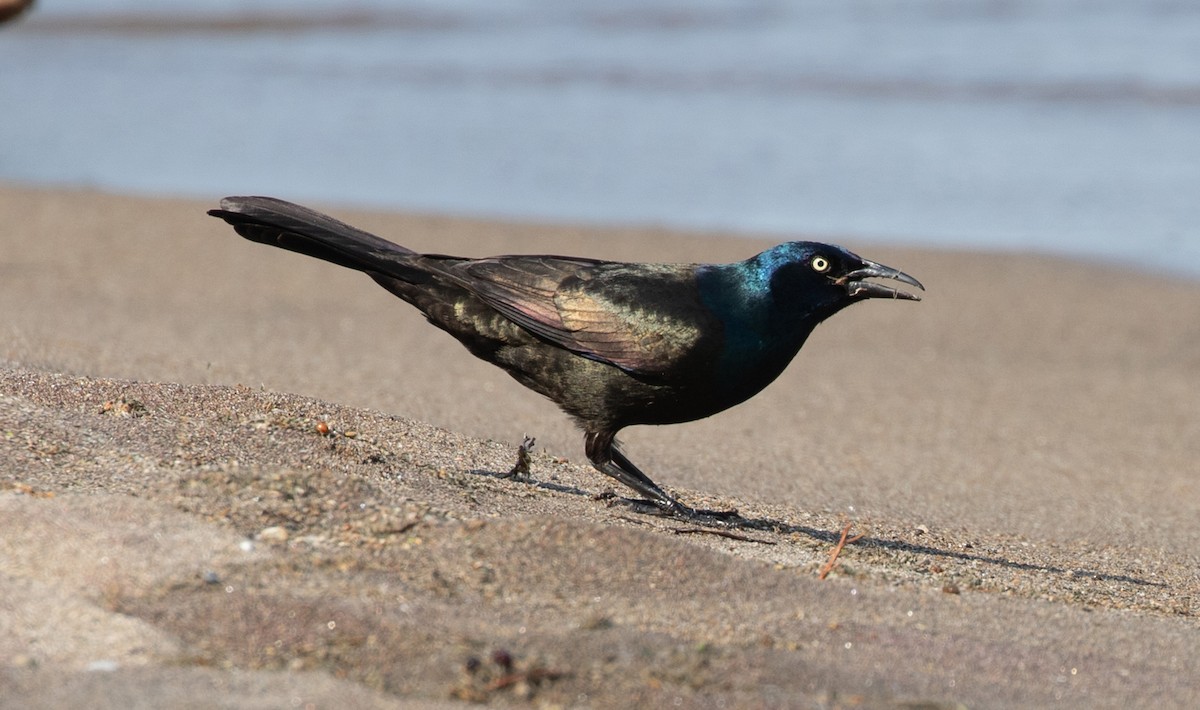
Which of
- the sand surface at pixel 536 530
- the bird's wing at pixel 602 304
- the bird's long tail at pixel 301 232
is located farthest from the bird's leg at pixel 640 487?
the bird's long tail at pixel 301 232

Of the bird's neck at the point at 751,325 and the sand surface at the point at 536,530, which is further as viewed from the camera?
the bird's neck at the point at 751,325

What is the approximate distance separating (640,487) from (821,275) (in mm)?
901

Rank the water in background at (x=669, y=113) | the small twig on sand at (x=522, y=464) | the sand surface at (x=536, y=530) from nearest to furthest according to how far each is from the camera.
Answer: the sand surface at (x=536, y=530)
the small twig on sand at (x=522, y=464)
the water in background at (x=669, y=113)

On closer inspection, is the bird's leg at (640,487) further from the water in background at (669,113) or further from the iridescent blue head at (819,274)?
the water in background at (669,113)

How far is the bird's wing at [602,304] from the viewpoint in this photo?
15.6 feet

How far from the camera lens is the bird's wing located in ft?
15.6

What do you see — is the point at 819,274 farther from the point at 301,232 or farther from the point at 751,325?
the point at 301,232

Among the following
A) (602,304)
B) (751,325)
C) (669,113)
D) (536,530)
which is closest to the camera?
(536,530)

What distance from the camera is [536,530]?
396 cm

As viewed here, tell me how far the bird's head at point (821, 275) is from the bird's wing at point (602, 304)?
0.26 m

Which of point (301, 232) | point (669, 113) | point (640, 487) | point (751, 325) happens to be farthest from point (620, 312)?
point (669, 113)

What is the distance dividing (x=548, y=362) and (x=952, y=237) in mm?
6821

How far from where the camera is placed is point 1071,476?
6820 millimetres

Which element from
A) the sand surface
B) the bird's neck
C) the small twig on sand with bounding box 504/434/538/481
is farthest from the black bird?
the sand surface
